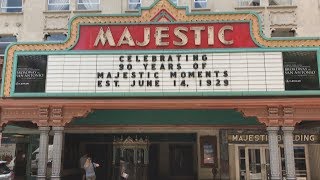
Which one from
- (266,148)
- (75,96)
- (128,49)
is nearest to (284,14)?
(266,148)

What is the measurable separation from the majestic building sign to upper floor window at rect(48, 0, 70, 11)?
28.3 feet

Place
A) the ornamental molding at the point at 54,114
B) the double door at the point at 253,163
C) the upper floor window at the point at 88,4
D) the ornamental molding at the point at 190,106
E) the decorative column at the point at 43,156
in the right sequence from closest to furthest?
1. the ornamental molding at the point at 190,106
2. the decorative column at the point at 43,156
3. the ornamental molding at the point at 54,114
4. the double door at the point at 253,163
5. the upper floor window at the point at 88,4

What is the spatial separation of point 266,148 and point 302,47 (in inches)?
320

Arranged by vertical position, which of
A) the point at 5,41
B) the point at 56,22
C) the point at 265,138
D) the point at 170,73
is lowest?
the point at 265,138

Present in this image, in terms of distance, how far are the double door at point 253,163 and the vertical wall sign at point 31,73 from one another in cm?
1179

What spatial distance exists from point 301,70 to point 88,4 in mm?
13999

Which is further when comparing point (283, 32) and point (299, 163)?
point (283, 32)

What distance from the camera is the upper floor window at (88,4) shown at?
2280cm

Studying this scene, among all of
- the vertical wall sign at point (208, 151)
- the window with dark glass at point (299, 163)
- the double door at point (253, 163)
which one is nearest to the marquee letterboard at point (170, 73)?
the double door at point (253, 163)

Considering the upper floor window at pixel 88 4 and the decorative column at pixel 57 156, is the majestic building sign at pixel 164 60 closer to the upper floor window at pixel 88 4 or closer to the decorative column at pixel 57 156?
the decorative column at pixel 57 156

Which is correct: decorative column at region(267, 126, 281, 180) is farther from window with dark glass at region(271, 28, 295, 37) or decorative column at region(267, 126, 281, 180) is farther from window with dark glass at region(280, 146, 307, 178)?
window with dark glass at region(271, 28, 295, 37)

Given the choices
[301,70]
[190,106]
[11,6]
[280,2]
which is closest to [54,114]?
[190,106]

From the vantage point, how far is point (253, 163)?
20.6m

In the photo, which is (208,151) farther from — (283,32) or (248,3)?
(248,3)
